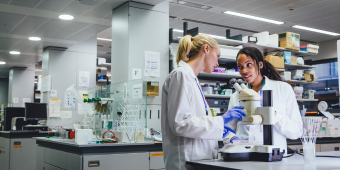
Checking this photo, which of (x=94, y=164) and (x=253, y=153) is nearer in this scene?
(x=253, y=153)

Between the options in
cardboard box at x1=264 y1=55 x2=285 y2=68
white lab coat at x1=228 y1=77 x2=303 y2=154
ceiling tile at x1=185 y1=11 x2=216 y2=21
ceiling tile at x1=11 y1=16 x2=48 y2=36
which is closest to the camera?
white lab coat at x1=228 y1=77 x2=303 y2=154

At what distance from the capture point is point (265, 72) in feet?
7.84

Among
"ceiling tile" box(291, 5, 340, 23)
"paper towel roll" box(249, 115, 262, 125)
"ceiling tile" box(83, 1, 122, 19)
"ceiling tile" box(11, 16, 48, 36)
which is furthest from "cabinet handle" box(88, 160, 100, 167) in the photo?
"ceiling tile" box(291, 5, 340, 23)

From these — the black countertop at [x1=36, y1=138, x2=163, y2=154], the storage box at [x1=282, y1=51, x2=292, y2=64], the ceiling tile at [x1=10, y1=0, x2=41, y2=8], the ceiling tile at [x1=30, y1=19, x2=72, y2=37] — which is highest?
the ceiling tile at [x1=10, y1=0, x2=41, y2=8]

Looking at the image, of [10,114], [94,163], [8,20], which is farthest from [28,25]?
[94,163]

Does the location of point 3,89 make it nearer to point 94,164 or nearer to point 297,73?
point 297,73

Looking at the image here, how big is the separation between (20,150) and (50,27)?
2.22m

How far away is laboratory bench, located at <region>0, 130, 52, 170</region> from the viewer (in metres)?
5.49

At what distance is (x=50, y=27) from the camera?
5.30 meters

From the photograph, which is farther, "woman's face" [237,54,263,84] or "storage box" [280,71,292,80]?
"storage box" [280,71,292,80]

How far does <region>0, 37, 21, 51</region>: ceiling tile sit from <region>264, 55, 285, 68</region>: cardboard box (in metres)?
4.82

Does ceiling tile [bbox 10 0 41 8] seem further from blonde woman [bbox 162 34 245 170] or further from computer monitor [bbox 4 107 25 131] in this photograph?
computer monitor [bbox 4 107 25 131]

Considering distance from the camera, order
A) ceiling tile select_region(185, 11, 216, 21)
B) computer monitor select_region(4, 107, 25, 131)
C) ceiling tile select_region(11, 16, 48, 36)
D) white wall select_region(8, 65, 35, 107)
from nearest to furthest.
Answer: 1. ceiling tile select_region(11, 16, 48, 36)
2. ceiling tile select_region(185, 11, 216, 21)
3. computer monitor select_region(4, 107, 25, 131)
4. white wall select_region(8, 65, 35, 107)

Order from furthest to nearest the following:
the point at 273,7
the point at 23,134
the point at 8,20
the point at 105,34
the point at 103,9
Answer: the point at 105,34 → the point at 273,7 → the point at 23,134 → the point at 8,20 → the point at 103,9
